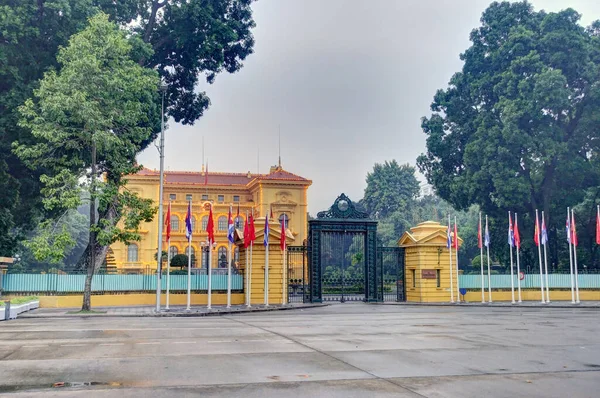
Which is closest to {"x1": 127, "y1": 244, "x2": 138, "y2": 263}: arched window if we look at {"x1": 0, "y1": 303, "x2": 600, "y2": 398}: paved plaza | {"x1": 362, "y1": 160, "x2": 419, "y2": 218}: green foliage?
{"x1": 362, "y1": 160, "x2": 419, "y2": 218}: green foliage

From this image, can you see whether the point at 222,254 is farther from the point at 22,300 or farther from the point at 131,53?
the point at 22,300

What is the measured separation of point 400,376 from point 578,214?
147 feet

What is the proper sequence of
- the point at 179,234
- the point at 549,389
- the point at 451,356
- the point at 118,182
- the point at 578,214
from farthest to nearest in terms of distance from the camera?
the point at 179,234
the point at 578,214
the point at 118,182
the point at 451,356
the point at 549,389

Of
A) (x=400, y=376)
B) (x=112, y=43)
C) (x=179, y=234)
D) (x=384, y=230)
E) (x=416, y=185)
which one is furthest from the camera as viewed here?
(x=416, y=185)

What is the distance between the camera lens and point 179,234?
6638cm

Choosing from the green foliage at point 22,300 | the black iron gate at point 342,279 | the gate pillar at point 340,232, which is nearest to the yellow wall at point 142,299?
the green foliage at point 22,300

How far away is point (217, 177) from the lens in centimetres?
7244

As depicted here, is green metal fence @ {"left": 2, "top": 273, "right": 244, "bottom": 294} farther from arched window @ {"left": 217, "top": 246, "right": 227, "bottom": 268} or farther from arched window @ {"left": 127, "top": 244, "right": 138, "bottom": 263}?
arched window @ {"left": 127, "top": 244, "right": 138, "bottom": 263}

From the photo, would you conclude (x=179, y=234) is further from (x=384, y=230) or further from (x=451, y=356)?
(x=451, y=356)

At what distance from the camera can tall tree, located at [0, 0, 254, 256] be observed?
3131 cm

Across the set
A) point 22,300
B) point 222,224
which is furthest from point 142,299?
point 222,224

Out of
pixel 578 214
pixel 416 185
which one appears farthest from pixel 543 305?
pixel 416 185

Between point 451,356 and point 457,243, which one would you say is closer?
point 451,356

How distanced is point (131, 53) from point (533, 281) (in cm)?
2830
